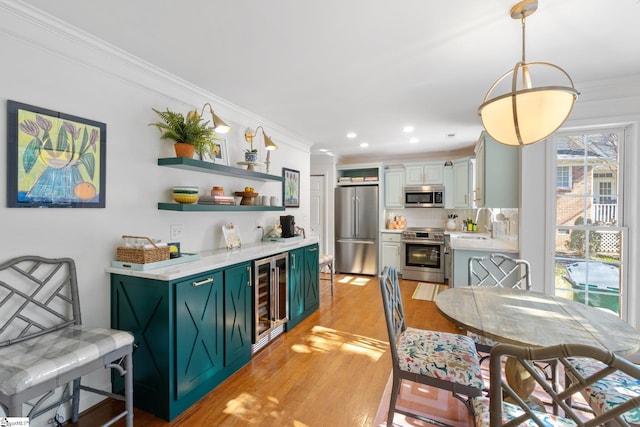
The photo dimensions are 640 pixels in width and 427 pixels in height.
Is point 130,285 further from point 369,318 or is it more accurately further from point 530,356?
point 369,318

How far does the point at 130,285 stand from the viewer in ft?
6.40

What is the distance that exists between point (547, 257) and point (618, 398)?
1.88m

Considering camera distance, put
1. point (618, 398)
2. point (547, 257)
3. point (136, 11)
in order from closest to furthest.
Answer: point (618, 398) < point (136, 11) < point (547, 257)

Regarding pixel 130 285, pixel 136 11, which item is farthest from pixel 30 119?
pixel 130 285

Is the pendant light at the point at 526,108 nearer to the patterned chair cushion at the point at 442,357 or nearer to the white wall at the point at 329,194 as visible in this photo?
the patterned chair cushion at the point at 442,357

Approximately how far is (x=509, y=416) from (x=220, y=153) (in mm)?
2807

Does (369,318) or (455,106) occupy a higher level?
(455,106)

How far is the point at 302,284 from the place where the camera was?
3.39 meters

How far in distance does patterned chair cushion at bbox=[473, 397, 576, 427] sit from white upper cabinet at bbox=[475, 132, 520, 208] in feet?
8.20

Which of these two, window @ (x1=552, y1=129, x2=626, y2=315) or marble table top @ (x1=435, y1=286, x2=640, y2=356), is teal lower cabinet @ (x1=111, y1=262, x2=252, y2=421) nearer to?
marble table top @ (x1=435, y1=286, x2=640, y2=356)

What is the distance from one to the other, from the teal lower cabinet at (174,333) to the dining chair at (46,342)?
22cm

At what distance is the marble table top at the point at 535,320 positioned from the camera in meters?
1.36

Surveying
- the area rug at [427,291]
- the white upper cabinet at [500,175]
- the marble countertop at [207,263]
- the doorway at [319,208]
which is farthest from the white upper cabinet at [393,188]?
the marble countertop at [207,263]

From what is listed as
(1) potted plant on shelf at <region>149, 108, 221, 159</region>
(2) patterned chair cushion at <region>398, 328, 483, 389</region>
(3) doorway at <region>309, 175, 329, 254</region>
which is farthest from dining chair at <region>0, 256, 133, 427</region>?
(3) doorway at <region>309, 175, 329, 254</region>
